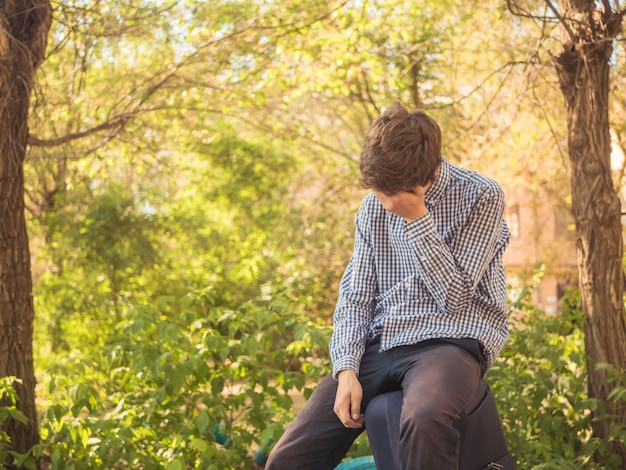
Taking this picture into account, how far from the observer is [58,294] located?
8.91 meters

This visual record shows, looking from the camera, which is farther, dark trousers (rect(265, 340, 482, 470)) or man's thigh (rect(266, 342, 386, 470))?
man's thigh (rect(266, 342, 386, 470))

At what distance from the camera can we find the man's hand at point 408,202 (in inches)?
85.3

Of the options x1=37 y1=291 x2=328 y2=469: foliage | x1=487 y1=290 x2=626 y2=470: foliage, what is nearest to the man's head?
x1=37 y1=291 x2=328 y2=469: foliage

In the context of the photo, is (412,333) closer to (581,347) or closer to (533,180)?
(581,347)

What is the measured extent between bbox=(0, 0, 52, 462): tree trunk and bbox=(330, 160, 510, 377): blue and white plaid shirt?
7.05ft

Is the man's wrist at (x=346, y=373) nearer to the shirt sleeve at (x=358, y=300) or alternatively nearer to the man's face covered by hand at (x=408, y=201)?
the shirt sleeve at (x=358, y=300)

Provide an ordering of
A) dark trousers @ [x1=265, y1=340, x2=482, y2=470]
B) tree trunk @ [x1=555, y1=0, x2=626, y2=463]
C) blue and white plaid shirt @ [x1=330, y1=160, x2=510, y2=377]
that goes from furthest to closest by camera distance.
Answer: tree trunk @ [x1=555, y1=0, x2=626, y2=463], blue and white plaid shirt @ [x1=330, y1=160, x2=510, y2=377], dark trousers @ [x1=265, y1=340, x2=482, y2=470]

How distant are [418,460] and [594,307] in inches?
88.6

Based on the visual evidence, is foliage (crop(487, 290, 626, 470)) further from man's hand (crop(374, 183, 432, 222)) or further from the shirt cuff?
man's hand (crop(374, 183, 432, 222))

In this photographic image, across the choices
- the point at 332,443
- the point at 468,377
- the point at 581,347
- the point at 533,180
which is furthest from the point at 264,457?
the point at 533,180

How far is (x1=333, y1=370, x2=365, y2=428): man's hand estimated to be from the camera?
2256mm

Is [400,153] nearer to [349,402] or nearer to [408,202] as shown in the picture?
[408,202]

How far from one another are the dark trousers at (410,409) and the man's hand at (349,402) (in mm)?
61

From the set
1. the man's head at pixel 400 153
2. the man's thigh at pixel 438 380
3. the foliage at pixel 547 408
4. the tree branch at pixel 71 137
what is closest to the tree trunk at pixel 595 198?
the foliage at pixel 547 408
